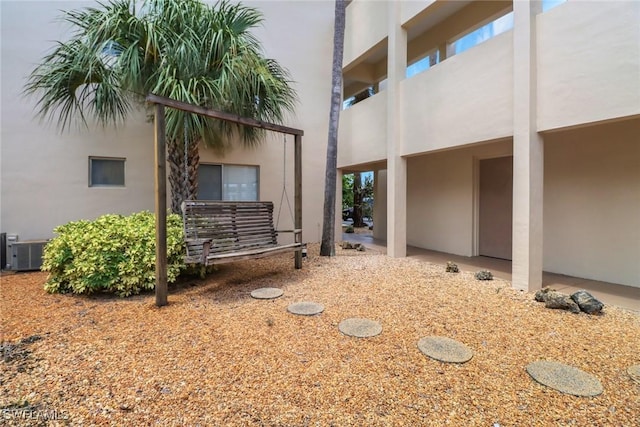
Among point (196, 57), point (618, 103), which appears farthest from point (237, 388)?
point (618, 103)

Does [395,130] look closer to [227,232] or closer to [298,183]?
[298,183]

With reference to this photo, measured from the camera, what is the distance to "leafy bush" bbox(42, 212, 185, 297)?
3.85 meters

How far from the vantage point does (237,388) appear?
204cm

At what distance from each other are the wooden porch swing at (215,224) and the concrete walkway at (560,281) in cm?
336

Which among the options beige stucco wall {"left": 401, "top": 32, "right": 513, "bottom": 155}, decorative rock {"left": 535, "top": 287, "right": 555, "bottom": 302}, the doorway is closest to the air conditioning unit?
beige stucco wall {"left": 401, "top": 32, "right": 513, "bottom": 155}

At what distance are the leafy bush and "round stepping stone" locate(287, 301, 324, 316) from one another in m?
1.81

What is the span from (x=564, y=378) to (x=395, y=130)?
5285 millimetres

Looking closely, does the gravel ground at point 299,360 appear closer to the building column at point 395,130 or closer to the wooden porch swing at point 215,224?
the wooden porch swing at point 215,224

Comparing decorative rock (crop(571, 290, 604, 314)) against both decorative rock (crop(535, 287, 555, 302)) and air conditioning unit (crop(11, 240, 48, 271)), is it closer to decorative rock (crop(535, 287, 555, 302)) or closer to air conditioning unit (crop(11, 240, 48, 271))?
decorative rock (crop(535, 287, 555, 302))

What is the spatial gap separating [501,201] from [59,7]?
10.1 meters

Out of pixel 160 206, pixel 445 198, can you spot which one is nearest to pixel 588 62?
pixel 445 198

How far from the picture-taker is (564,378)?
216 cm

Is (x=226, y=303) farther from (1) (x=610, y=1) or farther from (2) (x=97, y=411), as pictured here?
(1) (x=610, y=1)

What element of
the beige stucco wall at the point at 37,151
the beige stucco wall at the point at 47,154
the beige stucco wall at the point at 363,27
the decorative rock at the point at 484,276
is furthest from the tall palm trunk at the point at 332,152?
the beige stucco wall at the point at 37,151
